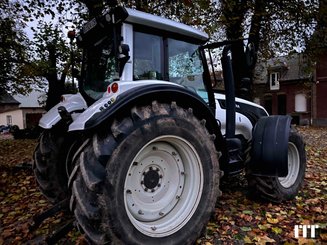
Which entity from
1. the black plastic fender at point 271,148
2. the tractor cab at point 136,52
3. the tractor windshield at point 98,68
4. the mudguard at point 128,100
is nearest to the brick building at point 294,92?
the black plastic fender at point 271,148

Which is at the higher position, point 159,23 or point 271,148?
point 159,23

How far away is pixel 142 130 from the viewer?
2727mm

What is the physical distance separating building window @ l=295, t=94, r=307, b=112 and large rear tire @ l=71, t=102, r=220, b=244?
30.7 m

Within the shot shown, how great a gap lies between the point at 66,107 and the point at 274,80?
1295 inches

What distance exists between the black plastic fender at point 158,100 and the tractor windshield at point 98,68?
625 millimetres

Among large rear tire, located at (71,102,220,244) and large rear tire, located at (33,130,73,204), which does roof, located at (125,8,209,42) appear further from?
large rear tire, located at (33,130,73,204)

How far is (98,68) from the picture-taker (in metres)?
3.79

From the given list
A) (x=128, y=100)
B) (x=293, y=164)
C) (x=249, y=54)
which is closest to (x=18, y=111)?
(x=293, y=164)

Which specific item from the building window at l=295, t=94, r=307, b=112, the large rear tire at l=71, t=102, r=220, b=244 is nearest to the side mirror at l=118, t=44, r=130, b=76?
the large rear tire at l=71, t=102, r=220, b=244

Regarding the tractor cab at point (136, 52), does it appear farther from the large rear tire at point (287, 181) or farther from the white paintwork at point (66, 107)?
the large rear tire at point (287, 181)

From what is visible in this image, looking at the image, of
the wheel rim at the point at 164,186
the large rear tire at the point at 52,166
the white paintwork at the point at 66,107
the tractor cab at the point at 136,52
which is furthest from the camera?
the large rear tire at the point at 52,166

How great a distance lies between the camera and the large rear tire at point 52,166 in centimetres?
387

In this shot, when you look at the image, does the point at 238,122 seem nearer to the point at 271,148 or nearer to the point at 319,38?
the point at 271,148

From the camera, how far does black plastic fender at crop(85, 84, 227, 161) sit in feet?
8.58
